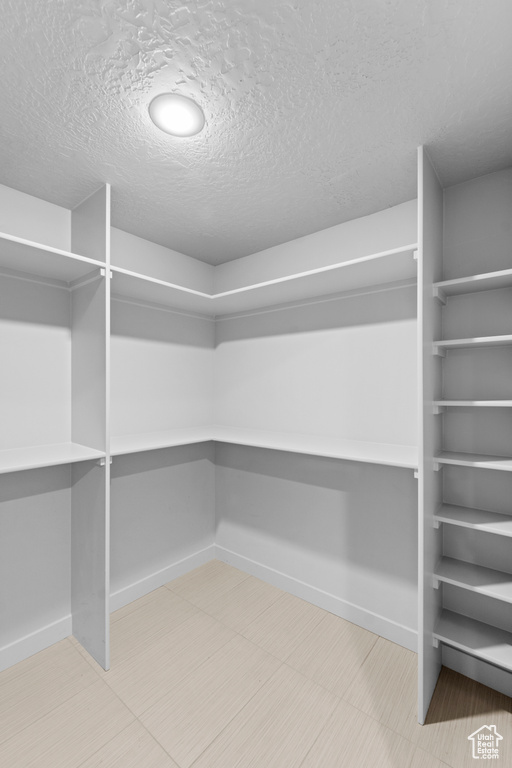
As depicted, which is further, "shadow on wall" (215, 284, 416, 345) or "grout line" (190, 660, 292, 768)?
"shadow on wall" (215, 284, 416, 345)

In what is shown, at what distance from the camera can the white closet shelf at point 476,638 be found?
4.40 feet

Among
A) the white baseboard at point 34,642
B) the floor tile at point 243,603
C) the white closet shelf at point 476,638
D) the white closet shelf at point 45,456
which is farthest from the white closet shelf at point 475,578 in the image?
the white baseboard at point 34,642

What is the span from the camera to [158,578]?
228 cm

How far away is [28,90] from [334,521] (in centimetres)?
227

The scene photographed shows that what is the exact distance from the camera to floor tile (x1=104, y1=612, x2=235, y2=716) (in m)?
1.52

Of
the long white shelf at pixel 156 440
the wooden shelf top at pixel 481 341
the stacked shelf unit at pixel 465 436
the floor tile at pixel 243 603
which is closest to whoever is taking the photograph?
the wooden shelf top at pixel 481 341

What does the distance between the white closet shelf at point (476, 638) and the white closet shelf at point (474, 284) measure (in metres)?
1.40

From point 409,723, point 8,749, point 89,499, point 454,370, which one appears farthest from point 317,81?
point 8,749

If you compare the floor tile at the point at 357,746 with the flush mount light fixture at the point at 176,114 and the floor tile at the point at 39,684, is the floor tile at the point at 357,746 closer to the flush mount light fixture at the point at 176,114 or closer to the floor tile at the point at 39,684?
the floor tile at the point at 39,684

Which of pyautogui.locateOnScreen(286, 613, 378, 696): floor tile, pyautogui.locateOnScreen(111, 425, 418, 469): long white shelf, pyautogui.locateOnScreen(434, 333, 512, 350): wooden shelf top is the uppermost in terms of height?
pyautogui.locateOnScreen(434, 333, 512, 350): wooden shelf top

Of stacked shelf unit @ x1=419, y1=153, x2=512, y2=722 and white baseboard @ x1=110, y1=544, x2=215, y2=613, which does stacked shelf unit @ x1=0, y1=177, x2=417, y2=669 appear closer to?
white baseboard @ x1=110, y1=544, x2=215, y2=613

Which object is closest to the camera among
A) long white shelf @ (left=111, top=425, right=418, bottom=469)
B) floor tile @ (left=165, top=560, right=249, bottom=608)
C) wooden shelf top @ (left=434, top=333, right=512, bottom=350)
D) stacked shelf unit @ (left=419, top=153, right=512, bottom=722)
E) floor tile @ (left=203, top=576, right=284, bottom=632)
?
wooden shelf top @ (left=434, top=333, right=512, bottom=350)

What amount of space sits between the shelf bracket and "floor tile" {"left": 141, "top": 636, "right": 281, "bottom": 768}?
5.97ft

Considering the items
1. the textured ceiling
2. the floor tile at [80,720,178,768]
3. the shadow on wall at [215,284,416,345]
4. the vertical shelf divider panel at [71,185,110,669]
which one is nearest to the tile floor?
the floor tile at [80,720,178,768]
